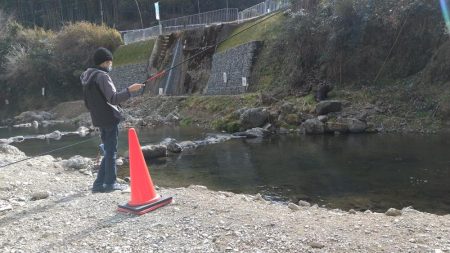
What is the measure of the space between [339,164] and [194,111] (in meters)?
17.6

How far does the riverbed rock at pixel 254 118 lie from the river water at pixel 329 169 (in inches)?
103

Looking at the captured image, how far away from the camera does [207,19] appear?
136ft

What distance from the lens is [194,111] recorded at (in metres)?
28.6

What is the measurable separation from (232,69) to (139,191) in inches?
964

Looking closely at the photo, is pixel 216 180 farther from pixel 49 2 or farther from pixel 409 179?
pixel 49 2

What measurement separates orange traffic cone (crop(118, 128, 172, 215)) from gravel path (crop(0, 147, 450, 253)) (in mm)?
113

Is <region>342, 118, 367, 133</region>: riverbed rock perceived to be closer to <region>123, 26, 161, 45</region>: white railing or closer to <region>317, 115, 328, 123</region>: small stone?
<region>317, 115, 328, 123</region>: small stone

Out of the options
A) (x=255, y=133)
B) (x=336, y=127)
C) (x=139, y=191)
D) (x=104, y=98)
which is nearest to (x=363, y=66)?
(x=336, y=127)

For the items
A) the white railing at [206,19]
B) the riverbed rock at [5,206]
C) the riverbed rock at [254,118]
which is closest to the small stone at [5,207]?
the riverbed rock at [5,206]

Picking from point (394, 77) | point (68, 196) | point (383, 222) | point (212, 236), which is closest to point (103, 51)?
point (68, 196)

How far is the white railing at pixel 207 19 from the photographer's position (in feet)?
110

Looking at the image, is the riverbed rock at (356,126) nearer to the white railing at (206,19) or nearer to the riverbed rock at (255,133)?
the riverbed rock at (255,133)

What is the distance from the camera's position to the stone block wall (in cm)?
2808

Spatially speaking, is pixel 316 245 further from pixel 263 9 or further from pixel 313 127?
pixel 263 9
